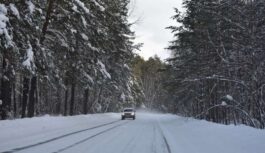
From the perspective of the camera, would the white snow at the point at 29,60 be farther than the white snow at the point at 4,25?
Yes

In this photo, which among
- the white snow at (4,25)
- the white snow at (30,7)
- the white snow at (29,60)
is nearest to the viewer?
the white snow at (4,25)

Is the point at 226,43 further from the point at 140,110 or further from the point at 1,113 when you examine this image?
the point at 140,110

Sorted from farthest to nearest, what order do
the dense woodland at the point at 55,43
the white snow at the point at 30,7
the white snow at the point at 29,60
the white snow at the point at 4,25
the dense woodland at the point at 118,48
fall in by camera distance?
1. the white snow at the point at 29,60
2. the white snow at the point at 30,7
3. the dense woodland at the point at 55,43
4. the dense woodland at the point at 118,48
5. the white snow at the point at 4,25

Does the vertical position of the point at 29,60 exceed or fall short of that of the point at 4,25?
it falls short

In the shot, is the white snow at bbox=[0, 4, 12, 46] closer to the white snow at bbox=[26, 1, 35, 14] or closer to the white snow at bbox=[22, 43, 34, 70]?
the white snow at bbox=[26, 1, 35, 14]

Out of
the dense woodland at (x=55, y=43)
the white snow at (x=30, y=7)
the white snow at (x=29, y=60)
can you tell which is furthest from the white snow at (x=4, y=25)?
the white snow at (x=29, y=60)

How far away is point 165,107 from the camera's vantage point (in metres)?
118

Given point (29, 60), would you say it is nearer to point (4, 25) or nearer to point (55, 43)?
point (4, 25)

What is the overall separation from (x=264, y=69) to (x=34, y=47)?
12.7m

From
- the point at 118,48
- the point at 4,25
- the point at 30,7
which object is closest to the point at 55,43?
the point at 30,7

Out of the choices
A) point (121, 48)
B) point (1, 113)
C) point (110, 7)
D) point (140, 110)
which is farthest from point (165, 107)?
point (1, 113)

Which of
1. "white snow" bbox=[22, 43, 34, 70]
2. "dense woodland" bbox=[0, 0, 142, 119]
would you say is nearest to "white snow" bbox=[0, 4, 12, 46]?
"dense woodland" bbox=[0, 0, 142, 119]

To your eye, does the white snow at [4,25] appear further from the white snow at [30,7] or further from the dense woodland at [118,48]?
the white snow at [30,7]

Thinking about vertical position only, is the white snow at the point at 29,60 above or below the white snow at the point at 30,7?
below
